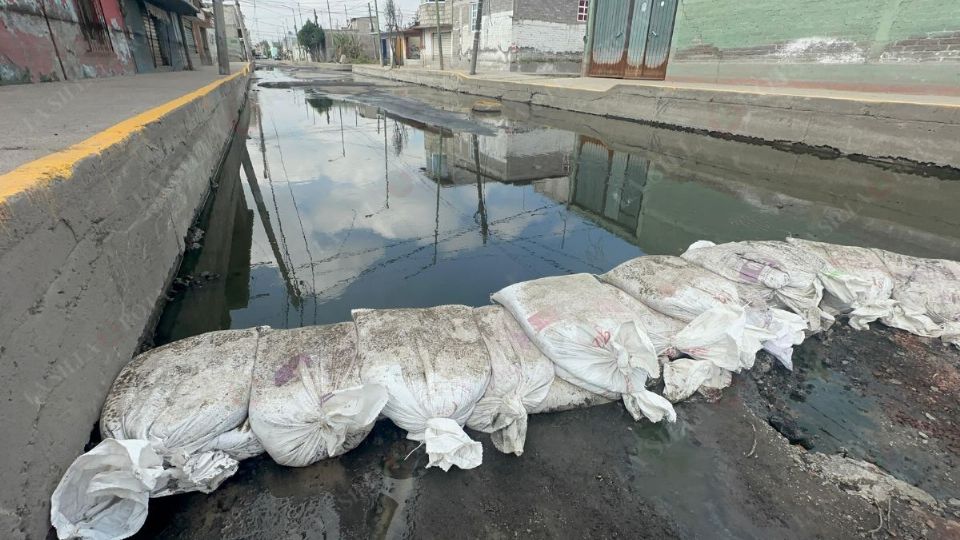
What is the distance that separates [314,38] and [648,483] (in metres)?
52.1

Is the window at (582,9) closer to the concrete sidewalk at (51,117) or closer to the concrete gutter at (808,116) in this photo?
the concrete gutter at (808,116)

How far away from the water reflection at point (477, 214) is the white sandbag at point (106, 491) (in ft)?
4.73

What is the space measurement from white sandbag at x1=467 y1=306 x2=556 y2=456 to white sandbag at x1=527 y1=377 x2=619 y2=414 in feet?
0.15

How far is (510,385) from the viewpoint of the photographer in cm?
193

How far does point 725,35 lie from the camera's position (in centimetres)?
977

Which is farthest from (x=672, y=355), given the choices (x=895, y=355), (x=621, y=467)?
(x=895, y=355)

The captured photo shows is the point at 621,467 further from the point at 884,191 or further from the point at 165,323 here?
the point at 884,191

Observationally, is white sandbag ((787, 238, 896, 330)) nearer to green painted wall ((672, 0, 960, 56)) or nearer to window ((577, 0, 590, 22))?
green painted wall ((672, 0, 960, 56))

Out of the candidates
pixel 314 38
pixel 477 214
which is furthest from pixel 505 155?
pixel 314 38

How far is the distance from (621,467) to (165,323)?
277cm

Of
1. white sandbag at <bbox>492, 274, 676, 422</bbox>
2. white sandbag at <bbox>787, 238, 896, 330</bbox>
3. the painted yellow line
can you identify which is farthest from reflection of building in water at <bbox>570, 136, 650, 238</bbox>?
the painted yellow line

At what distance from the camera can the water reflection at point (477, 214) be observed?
3.22m

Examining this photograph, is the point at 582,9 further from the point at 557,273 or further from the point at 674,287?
the point at 674,287

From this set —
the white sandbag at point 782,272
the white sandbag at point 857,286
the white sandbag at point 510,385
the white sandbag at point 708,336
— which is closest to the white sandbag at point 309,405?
→ the white sandbag at point 510,385
